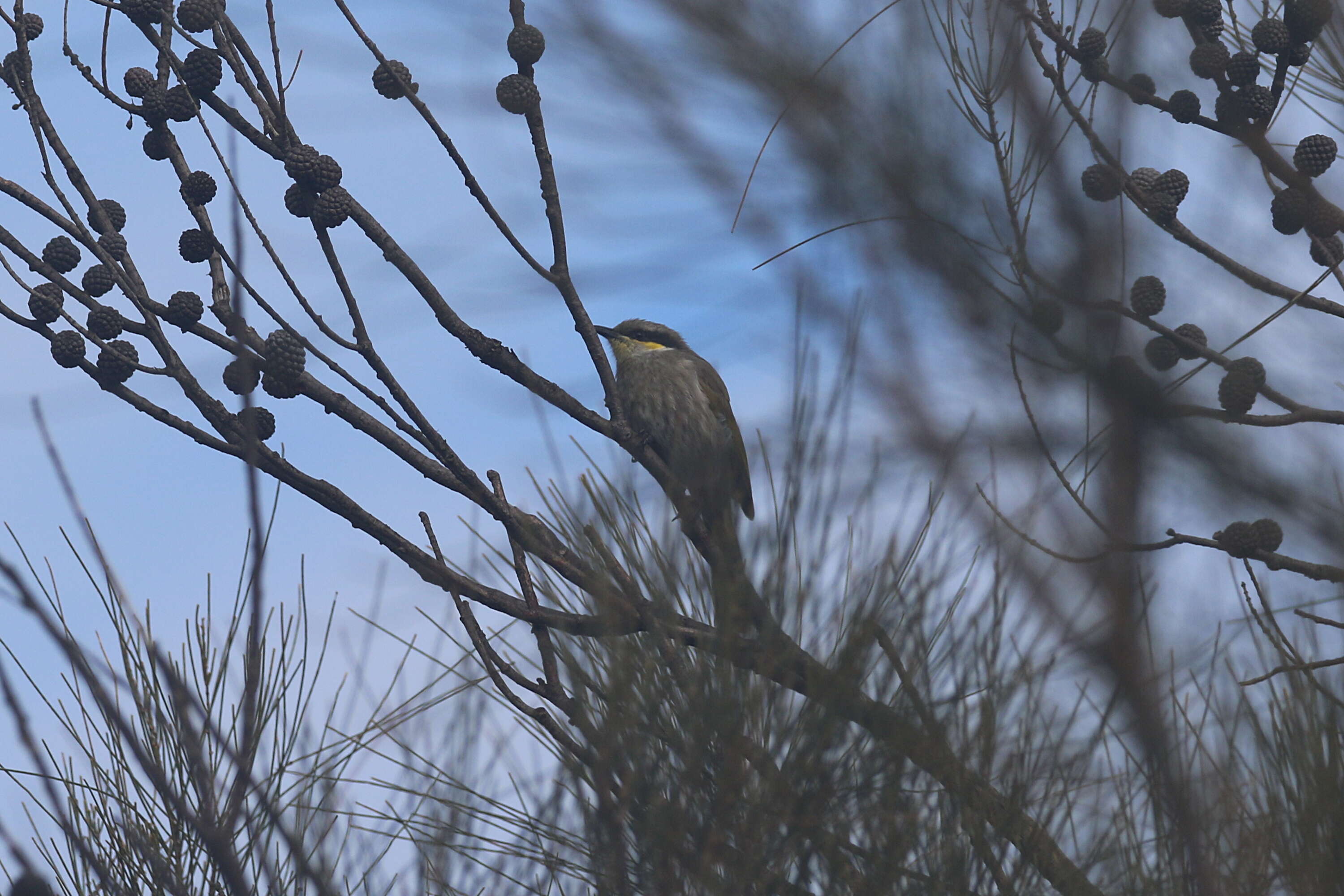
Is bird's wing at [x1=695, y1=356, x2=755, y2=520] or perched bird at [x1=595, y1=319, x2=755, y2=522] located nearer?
perched bird at [x1=595, y1=319, x2=755, y2=522]

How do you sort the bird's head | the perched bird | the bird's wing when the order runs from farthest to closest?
the bird's head < the bird's wing < the perched bird

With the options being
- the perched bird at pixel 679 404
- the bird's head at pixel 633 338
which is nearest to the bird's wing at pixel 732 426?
the perched bird at pixel 679 404

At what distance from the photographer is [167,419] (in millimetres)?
2521

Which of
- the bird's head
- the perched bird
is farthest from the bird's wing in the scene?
the bird's head

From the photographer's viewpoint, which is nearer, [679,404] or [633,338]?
[679,404]

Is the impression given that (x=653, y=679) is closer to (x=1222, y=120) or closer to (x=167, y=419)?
(x=167, y=419)

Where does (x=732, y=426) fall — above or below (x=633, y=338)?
below

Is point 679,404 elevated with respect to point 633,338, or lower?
lower

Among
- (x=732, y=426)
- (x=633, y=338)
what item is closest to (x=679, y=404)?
(x=732, y=426)

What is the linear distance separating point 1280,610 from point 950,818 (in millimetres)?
601

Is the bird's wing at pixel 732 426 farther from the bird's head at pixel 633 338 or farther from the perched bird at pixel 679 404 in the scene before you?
the bird's head at pixel 633 338

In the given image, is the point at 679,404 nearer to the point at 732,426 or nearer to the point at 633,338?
the point at 732,426

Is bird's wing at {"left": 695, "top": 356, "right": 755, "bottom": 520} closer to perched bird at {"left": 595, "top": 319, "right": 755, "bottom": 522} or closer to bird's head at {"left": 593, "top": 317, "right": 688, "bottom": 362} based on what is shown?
perched bird at {"left": 595, "top": 319, "right": 755, "bottom": 522}

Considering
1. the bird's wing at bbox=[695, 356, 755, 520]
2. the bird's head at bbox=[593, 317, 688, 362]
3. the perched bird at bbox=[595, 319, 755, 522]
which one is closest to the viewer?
the perched bird at bbox=[595, 319, 755, 522]
